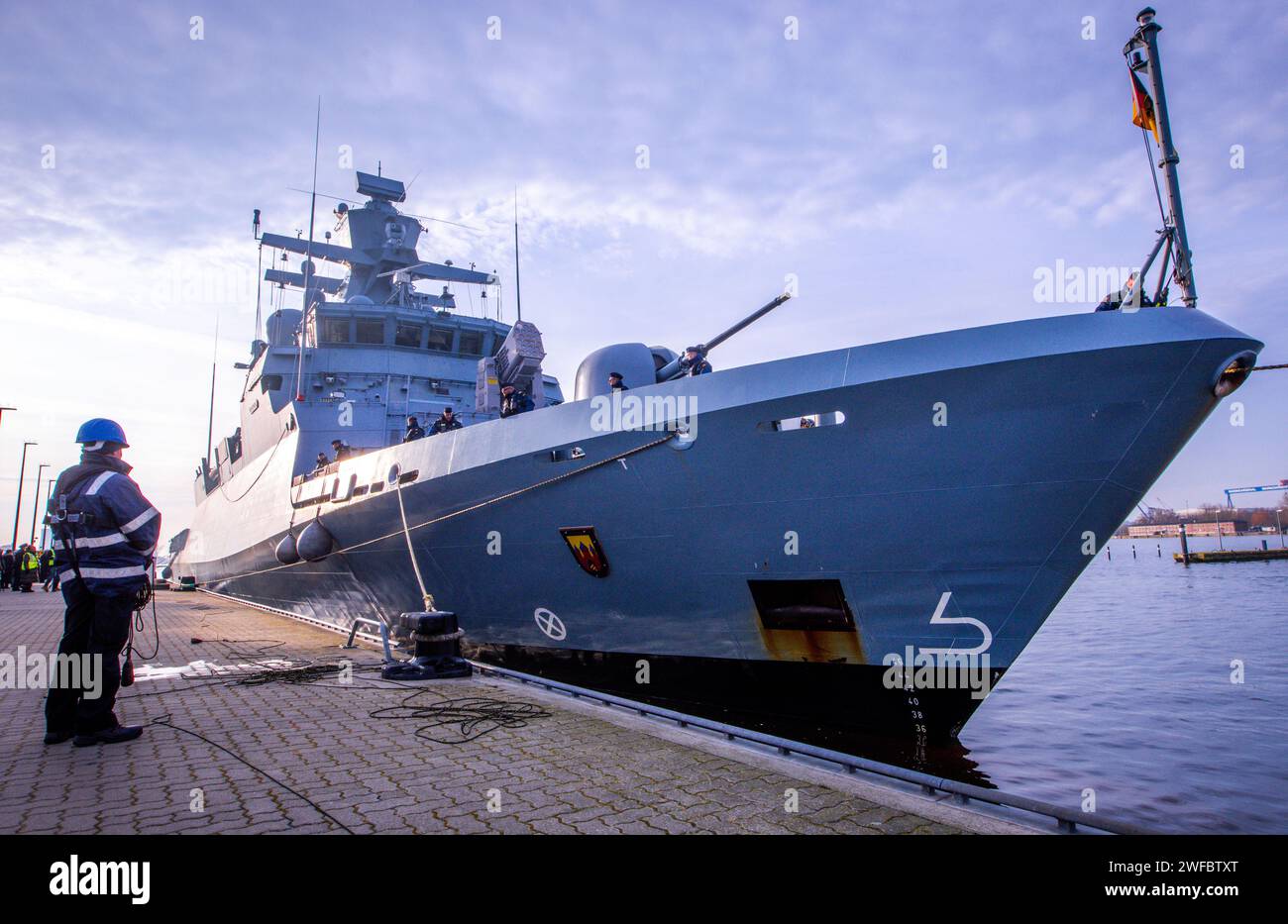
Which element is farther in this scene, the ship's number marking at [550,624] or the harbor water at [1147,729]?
the ship's number marking at [550,624]

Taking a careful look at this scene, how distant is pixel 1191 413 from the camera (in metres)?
5.30

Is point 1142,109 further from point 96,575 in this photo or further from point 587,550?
point 96,575

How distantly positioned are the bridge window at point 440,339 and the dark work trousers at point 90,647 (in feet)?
35.6

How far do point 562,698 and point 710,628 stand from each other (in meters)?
1.79

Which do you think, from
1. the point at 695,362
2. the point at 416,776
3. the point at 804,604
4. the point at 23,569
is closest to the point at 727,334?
the point at 695,362

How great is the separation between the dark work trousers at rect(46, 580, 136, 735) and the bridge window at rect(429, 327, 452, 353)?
10.9 metres

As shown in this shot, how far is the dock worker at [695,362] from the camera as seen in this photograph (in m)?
7.47

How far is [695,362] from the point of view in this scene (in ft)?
24.7

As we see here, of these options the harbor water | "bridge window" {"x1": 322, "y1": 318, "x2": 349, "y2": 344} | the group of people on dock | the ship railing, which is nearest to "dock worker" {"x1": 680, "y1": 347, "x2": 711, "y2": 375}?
the ship railing

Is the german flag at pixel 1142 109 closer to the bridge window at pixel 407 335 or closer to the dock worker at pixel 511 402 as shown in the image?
the dock worker at pixel 511 402

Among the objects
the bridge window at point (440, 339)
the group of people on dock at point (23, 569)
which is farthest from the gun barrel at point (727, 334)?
the group of people on dock at point (23, 569)
